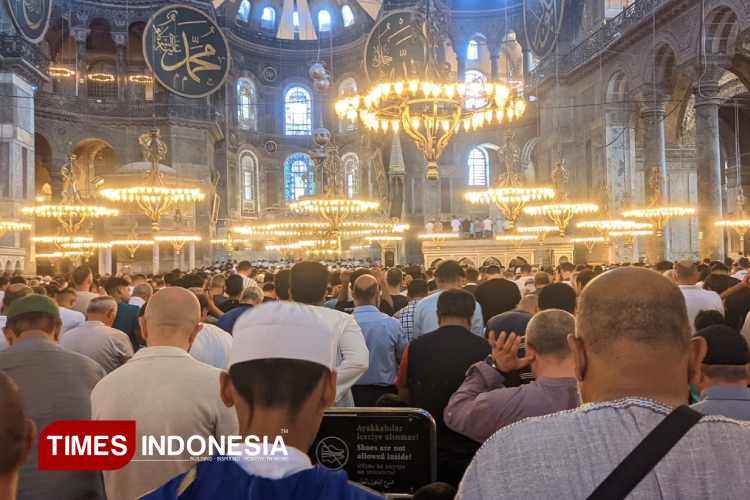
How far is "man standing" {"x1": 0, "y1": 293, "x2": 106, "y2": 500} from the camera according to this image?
2352mm

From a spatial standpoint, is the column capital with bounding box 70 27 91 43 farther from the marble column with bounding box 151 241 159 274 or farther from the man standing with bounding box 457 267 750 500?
the man standing with bounding box 457 267 750 500

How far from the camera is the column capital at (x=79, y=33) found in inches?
1008

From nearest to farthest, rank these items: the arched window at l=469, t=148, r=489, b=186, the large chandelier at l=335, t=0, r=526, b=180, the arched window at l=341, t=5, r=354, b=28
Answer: the large chandelier at l=335, t=0, r=526, b=180
the arched window at l=469, t=148, r=489, b=186
the arched window at l=341, t=5, r=354, b=28

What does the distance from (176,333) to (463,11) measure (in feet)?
93.6

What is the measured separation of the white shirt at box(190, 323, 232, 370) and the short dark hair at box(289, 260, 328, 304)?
0.48 m

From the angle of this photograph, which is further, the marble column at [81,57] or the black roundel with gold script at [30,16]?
the marble column at [81,57]

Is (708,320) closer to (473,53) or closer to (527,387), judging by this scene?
(527,387)

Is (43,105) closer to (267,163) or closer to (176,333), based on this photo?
(267,163)

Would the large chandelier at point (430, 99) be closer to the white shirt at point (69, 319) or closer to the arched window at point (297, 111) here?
the white shirt at point (69, 319)

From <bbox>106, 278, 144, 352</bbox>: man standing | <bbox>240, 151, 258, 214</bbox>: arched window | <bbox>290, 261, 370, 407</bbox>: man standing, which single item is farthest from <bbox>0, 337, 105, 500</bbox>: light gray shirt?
<bbox>240, 151, 258, 214</bbox>: arched window

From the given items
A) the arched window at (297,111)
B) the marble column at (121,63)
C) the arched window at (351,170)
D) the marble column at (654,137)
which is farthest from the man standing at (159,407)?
the arched window at (297,111)

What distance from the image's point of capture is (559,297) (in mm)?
3736

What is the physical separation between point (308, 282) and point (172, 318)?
145cm

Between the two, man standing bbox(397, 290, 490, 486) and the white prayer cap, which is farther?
man standing bbox(397, 290, 490, 486)
